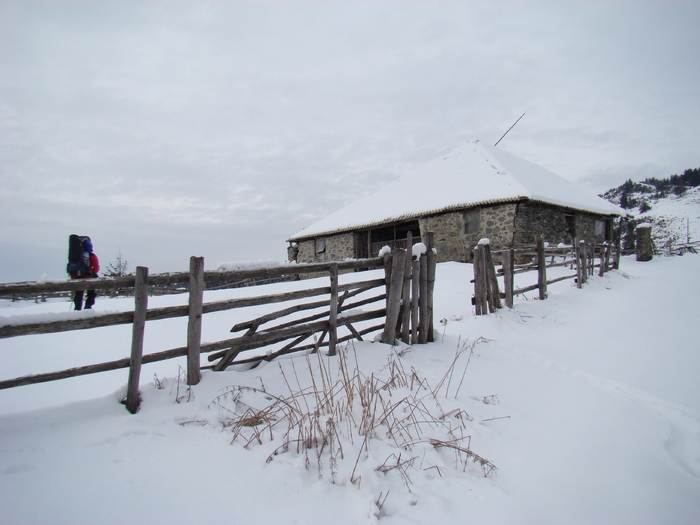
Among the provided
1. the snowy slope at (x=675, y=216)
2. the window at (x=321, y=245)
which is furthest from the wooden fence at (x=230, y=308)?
the snowy slope at (x=675, y=216)

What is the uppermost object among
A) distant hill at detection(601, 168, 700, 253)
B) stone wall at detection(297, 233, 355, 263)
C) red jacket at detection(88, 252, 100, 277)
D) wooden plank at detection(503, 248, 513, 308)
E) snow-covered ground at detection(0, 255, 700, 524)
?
distant hill at detection(601, 168, 700, 253)

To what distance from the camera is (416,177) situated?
18453 millimetres

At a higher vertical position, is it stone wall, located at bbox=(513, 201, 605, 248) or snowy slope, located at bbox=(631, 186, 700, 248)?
snowy slope, located at bbox=(631, 186, 700, 248)

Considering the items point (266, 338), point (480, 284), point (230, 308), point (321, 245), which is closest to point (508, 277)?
point (480, 284)

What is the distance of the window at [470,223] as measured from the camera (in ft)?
43.5

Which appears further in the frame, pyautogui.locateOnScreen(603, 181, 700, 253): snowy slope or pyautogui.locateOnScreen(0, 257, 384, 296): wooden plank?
pyautogui.locateOnScreen(603, 181, 700, 253): snowy slope

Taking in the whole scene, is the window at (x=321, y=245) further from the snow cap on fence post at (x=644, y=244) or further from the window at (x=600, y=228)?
the snow cap on fence post at (x=644, y=244)

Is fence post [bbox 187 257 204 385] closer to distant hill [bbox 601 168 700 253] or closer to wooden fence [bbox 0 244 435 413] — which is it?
wooden fence [bbox 0 244 435 413]

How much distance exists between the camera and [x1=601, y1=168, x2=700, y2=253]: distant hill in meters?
45.0

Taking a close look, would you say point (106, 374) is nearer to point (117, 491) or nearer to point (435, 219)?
point (117, 491)

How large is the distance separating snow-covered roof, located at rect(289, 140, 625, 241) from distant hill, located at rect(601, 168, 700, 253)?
27772 mm

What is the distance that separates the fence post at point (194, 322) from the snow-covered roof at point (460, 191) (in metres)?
11.8

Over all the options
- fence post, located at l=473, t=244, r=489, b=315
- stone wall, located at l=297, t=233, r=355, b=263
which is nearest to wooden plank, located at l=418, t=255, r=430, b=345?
fence post, located at l=473, t=244, r=489, b=315

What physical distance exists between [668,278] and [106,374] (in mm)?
15974
